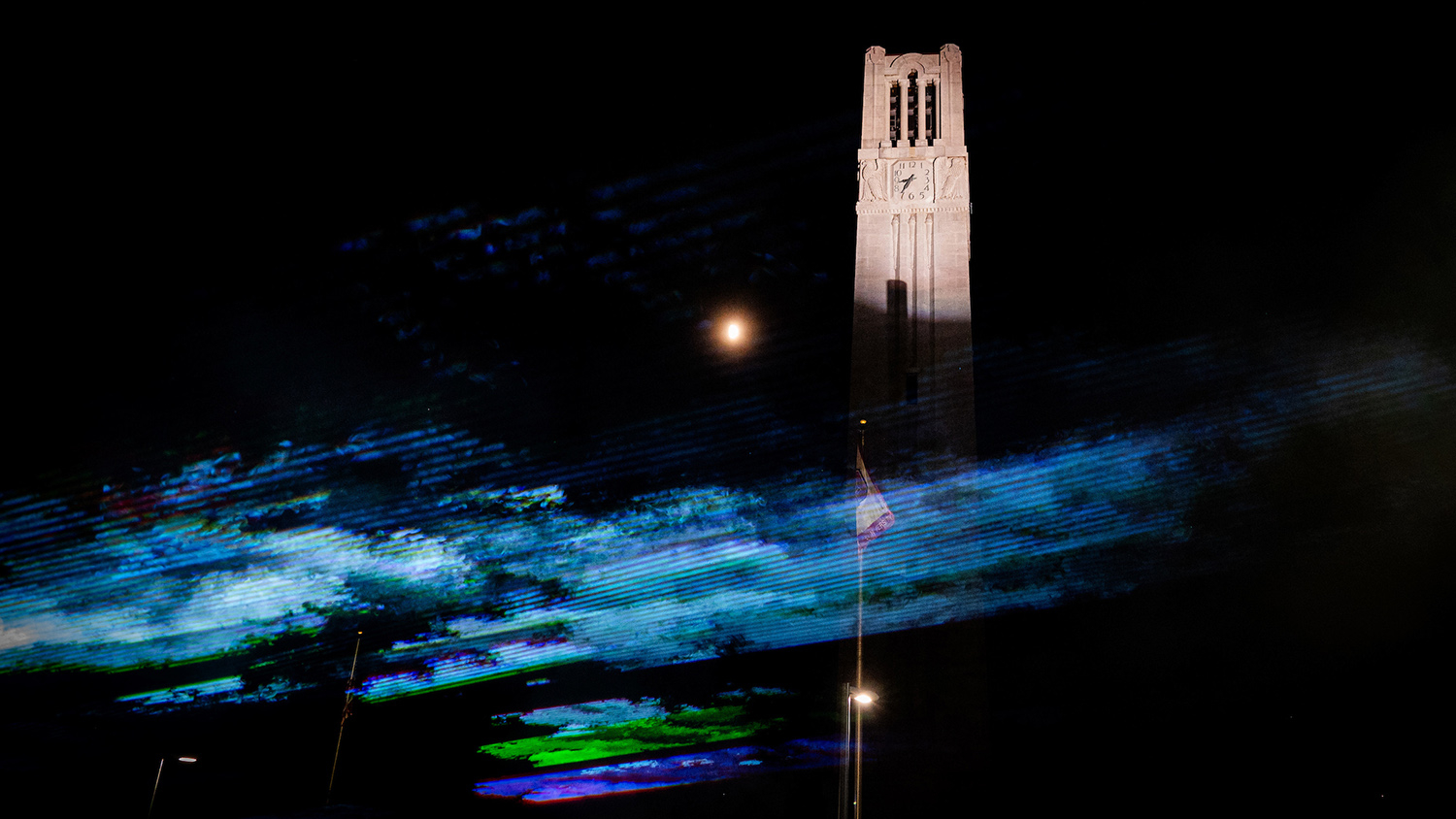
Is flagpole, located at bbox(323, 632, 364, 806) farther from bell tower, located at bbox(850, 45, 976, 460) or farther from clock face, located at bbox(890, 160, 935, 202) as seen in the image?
clock face, located at bbox(890, 160, 935, 202)

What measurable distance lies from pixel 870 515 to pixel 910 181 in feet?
37.7

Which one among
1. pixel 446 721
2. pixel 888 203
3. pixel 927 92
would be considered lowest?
pixel 446 721

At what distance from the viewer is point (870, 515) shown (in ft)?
79.5

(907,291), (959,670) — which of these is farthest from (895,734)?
(907,291)

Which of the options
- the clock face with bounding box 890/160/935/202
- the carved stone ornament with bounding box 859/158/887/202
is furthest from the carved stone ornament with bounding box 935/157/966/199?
the carved stone ornament with bounding box 859/158/887/202

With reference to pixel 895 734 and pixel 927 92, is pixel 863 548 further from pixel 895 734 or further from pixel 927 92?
pixel 927 92

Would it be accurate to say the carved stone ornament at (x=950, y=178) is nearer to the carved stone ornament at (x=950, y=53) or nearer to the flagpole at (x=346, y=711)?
the carved stone ornament at (x=950, y=53)

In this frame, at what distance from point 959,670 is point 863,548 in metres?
4.33

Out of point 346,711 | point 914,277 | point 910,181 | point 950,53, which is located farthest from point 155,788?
point 950,53

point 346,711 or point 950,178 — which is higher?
point 950,178

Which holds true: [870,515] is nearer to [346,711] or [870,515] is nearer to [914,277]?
[914,277]

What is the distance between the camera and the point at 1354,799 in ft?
102

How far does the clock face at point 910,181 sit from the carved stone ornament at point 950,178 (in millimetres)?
289

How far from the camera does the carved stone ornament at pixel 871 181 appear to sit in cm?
2730
